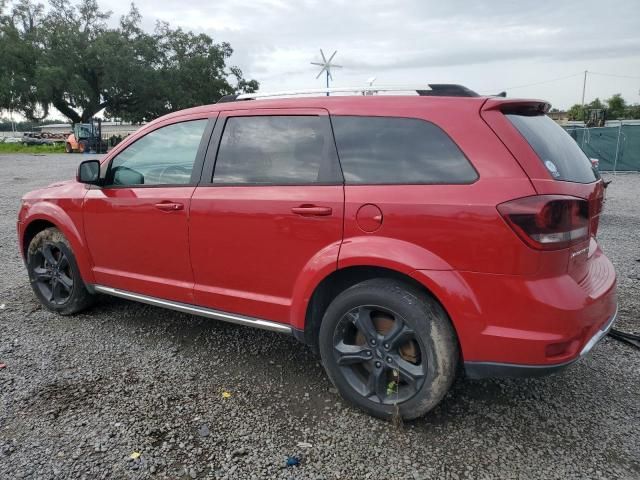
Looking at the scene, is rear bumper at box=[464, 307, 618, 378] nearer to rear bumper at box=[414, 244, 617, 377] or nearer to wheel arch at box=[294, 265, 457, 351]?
rear bumper at box=[414, 244, 617, 377]

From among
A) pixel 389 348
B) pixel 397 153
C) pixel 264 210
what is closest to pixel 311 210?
pixel 264 210

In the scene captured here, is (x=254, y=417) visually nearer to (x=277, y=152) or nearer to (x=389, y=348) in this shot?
(x=389, y=348)

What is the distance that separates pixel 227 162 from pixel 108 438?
5.76ft

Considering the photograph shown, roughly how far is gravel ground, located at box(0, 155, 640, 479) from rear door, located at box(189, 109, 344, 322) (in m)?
0.52

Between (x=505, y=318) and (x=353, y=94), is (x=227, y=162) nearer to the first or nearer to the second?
(x=353, y=94)

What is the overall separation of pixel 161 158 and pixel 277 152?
42.4 inches

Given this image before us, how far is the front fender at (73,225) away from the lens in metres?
4.05

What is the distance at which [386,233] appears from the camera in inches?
102

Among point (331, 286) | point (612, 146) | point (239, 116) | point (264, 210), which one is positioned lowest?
point (612, 146)

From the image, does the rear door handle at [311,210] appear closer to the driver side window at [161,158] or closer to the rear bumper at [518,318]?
the rear bumper at [518,318]

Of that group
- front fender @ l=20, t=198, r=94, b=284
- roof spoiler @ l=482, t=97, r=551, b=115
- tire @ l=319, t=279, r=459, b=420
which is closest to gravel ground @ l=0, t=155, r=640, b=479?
tire @ l=319, t=279, r=459, b=420

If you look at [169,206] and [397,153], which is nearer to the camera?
[397,153]

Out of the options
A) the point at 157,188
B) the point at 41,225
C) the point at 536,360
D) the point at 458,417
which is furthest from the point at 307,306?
the point at 41,225

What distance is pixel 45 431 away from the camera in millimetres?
2713
